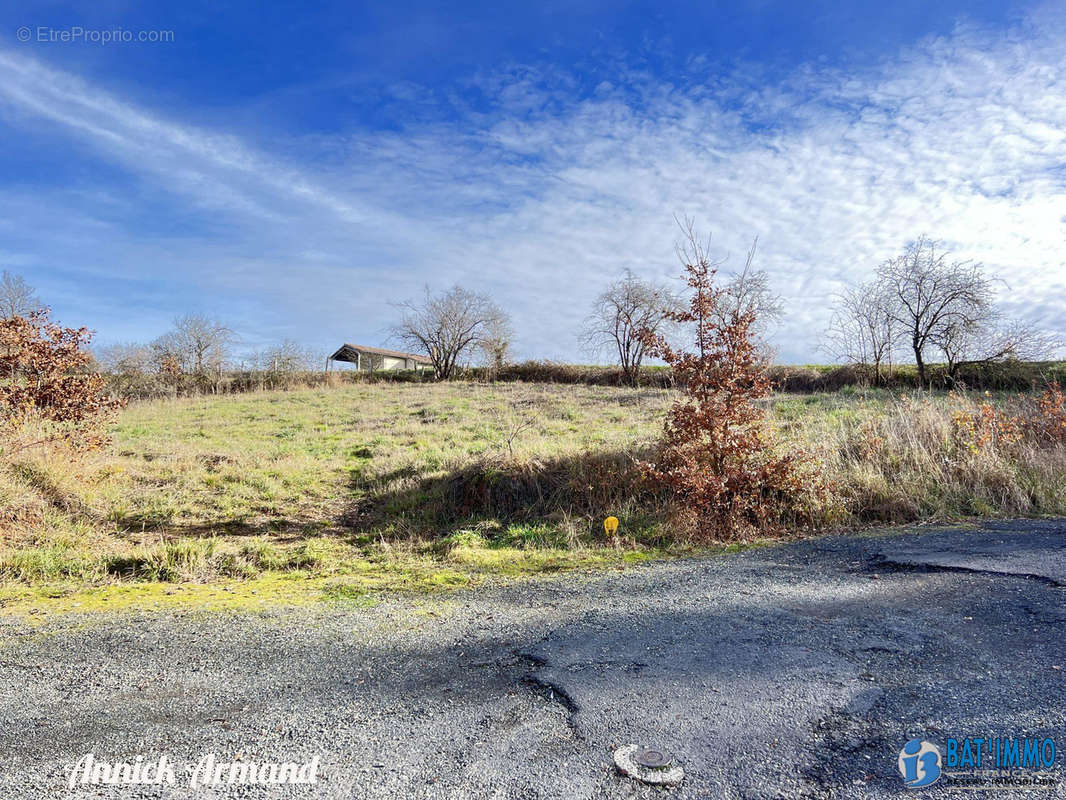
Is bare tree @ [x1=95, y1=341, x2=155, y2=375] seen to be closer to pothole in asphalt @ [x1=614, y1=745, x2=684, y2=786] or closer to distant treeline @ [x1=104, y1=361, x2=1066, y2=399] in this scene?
distant treeline @ [x1=104, y1=361, x2=1066, y2=399]

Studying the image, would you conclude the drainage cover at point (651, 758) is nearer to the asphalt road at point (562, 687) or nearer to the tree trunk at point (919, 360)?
the asphalt road at point (562, 687)

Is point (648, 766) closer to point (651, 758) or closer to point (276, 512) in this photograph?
point (651, 758)

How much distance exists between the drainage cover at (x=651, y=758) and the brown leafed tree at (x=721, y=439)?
202 inches

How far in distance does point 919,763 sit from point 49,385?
12.9 m

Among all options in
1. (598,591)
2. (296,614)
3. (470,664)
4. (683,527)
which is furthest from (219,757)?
(683,527)

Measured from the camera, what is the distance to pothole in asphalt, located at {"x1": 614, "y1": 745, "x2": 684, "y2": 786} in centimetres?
239

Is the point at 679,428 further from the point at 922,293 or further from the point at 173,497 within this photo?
the point at 922,293

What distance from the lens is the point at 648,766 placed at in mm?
2477

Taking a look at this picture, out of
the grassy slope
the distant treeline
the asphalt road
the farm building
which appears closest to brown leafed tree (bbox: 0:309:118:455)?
the grassy slope

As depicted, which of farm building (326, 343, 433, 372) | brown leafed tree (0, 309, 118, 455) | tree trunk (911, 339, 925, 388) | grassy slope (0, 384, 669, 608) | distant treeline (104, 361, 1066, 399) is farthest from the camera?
farm building (326, 343, 433, 372)

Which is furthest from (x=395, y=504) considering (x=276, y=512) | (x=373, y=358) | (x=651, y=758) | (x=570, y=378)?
(x=373, y=358)

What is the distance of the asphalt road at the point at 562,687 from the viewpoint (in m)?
2.48

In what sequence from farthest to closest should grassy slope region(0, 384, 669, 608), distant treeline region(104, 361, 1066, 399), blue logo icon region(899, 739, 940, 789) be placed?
distant treeline region(104, 361, 1066, 399) → grassy slope region(0, 384, 669, 608) → blue logo icon region(899, 739, 940, 789)

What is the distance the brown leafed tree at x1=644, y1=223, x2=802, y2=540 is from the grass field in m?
0.59
